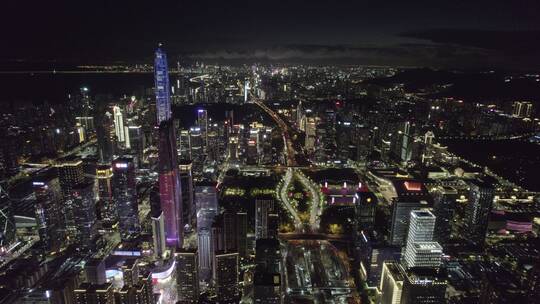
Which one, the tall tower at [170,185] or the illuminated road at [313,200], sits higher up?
the tall tower at [170,185]

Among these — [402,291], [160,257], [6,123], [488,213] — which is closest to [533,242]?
[488,213]

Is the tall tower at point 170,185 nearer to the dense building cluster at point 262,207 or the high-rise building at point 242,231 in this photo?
the dense building cluster at point 262,207

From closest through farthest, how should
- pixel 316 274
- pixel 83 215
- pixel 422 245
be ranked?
1. pixel 422 245
2. pixel 316 274
3. pixel 83 215

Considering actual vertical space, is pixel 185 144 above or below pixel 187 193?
above

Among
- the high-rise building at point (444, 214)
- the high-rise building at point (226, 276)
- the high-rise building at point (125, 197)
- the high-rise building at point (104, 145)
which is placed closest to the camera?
the high-rise building at point (226, 276)

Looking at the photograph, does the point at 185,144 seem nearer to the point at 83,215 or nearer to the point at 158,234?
the point at 83,215

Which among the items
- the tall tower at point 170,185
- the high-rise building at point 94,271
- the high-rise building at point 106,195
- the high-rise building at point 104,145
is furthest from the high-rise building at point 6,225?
the high-rise building at point 104,145

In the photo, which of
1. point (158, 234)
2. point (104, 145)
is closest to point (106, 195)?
point (158, 234)

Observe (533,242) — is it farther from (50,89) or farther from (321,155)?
(50,89)
